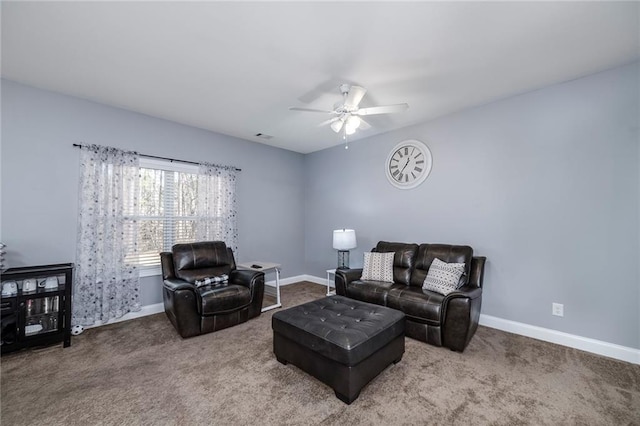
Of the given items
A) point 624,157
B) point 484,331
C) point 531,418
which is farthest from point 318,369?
point 624,157

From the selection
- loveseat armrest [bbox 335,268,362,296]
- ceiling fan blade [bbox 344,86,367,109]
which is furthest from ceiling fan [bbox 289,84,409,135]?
loveseat armrest [bbox 335,268,362,296]

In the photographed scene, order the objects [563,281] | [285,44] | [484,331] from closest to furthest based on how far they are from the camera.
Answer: [285,44], [563,281], [484,331]

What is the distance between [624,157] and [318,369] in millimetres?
3399

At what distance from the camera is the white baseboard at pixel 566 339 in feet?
8.05

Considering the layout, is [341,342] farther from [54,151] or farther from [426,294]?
[54,151]

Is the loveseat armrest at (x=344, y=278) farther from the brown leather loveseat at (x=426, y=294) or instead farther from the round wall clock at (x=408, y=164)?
the round wall clock at (x=408, y=164)

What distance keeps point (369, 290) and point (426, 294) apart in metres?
0.68

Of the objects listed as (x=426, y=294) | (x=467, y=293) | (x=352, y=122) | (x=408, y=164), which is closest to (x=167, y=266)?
(x=352, y=122)

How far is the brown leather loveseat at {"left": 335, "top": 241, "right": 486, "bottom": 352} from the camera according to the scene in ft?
8.54

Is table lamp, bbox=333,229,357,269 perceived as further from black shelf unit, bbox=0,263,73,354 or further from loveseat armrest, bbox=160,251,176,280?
black shelf unit, bbox=0,263,73,354

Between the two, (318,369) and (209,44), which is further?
(209,44)

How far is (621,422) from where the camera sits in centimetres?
171

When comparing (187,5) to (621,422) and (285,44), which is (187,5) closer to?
(285,44)

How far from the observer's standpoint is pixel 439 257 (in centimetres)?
335
